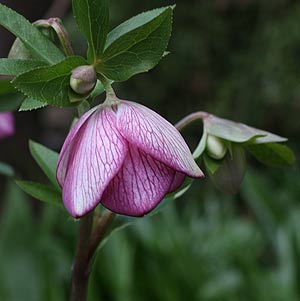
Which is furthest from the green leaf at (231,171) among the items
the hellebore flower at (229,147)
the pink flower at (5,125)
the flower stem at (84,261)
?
the pink flower at (5,125)

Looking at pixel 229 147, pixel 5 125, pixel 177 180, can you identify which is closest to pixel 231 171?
pixel 229 147

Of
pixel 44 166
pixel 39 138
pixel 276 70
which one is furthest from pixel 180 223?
pixel 44 166

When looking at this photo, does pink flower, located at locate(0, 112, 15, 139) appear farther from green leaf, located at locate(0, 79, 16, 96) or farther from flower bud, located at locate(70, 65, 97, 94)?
flower bud, located at locate(70, 65, 97, 94)

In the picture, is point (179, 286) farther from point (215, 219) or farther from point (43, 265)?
point (215, 219)

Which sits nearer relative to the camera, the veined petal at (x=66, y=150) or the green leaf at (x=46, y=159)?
the veined petal at (x=66, y=150)

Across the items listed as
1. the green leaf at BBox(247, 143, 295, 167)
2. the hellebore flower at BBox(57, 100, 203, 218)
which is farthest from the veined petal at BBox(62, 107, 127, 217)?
the green leaf at BBox(247, 143, 295, 167)

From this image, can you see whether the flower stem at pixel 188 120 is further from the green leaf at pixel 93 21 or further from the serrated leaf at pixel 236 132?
the green leaf at pixel 93 21
